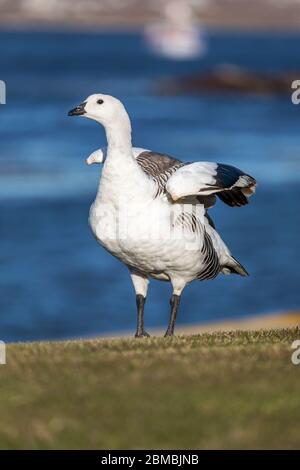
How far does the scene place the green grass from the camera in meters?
7.62

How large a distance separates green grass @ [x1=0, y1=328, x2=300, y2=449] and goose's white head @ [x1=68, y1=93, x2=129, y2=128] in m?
2.09

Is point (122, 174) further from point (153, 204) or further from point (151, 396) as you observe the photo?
point (151, 396)

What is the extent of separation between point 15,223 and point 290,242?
720 cm

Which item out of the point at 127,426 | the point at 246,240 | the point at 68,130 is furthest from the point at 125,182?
the point at 68,130

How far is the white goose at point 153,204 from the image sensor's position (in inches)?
416

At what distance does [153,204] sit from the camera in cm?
1068

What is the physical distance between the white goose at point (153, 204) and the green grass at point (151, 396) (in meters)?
0.99

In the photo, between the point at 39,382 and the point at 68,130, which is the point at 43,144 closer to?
the point at 68,130

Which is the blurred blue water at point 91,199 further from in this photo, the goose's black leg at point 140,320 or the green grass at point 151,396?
the green grass at point 151,396

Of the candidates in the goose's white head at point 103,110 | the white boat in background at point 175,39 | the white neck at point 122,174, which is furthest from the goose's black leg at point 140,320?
the white boat in background at point 175,39

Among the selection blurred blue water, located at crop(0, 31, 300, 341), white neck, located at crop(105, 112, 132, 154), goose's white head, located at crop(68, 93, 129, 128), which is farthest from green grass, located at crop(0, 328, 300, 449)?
blurred blue water, located at crop(0, 31, 300, 341)

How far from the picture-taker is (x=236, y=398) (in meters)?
8.23

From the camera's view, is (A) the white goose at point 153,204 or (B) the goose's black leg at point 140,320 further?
(B) the goose's black leg at point 140,320

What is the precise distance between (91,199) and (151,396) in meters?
27.5
